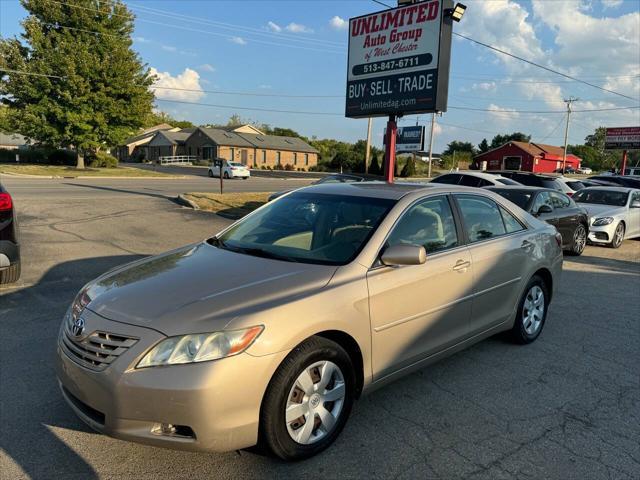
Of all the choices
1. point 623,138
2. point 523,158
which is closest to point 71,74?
point 623,138

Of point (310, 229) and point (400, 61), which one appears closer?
point (310, 229)

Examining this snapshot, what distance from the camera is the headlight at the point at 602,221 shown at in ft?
37.7

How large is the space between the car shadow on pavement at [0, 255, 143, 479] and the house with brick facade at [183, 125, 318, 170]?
60518mm

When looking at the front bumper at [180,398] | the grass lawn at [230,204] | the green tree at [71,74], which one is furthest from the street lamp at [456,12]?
the green tree at [71,74]

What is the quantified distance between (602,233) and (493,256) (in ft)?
29.0

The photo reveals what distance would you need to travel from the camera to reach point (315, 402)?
290 centimetres

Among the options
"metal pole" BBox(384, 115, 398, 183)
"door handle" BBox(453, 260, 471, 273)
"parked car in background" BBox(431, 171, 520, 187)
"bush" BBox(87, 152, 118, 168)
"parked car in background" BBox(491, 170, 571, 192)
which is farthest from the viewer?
"bush" BBox(87, 152, 118, 168)

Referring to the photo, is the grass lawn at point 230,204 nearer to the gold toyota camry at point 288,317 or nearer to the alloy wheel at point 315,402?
the gold toyota camry at point 288,317

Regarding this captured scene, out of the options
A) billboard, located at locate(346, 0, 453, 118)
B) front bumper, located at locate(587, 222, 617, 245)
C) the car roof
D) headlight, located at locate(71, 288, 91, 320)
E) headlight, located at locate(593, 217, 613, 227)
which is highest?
billboard, located at locate(346, 0, 453, 118)

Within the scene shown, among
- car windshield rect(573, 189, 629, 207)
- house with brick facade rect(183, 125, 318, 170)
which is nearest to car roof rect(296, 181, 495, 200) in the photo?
car windshield rect(573, 189, 629, 207)

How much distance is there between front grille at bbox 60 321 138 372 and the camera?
258cm

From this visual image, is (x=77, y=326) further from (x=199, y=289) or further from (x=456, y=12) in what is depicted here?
(x=456, y=12)

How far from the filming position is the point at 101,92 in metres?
36.9

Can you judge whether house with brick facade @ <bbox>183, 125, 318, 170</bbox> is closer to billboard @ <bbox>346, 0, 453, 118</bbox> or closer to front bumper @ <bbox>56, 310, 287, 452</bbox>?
billboard @ <bbox>346, 0, 453, 118</bbox>
